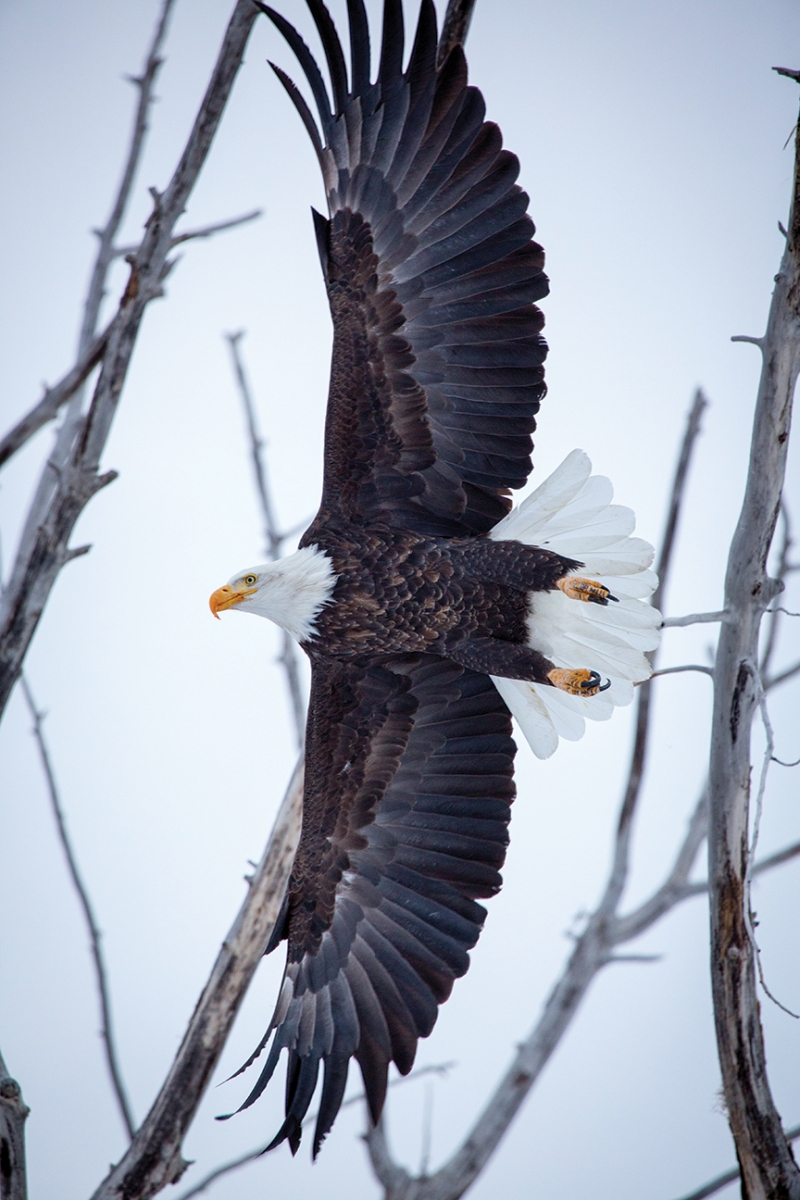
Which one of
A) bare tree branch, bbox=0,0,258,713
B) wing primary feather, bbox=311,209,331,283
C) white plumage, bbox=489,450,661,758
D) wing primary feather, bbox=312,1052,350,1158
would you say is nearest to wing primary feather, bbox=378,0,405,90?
Result: wing primary feather, bbox=311,209,331,283

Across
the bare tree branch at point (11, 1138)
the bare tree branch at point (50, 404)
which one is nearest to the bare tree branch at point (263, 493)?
the bare tree branch at point (50, 404)

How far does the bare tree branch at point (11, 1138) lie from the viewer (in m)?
2.58

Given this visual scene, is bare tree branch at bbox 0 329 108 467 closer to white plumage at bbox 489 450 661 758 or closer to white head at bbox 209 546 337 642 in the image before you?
white head at bbox 209 546 337 642

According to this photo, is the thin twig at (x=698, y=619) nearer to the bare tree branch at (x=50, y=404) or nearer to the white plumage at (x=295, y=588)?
the white plumage at (x=295, y=588)

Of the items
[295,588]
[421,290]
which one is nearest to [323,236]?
[421,290]

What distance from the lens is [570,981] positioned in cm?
418

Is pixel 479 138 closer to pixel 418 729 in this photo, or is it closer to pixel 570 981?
pixel 418 729

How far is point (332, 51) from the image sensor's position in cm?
290

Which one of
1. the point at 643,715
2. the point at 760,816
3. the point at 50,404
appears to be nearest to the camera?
the point at 760,816

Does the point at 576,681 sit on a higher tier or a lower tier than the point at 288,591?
higher

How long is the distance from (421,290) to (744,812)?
171 cm

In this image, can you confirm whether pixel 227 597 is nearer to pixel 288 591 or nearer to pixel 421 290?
pixel 288 591

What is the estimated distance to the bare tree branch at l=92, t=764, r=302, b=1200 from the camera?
10.3 ft

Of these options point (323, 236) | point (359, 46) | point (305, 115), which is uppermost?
point (359, 46)
